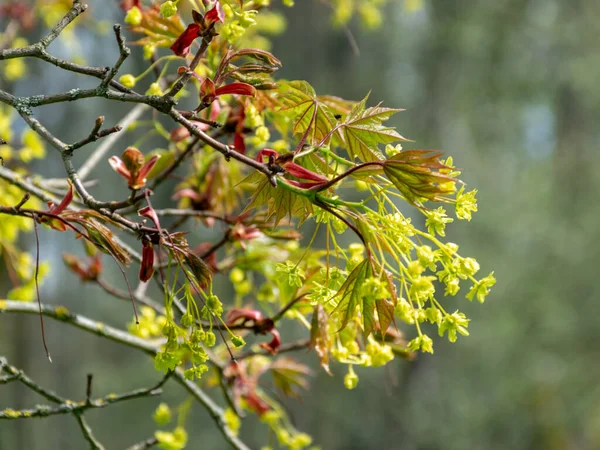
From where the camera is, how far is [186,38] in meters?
0.76

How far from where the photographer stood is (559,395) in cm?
662

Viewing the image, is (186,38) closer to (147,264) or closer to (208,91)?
(208,91)

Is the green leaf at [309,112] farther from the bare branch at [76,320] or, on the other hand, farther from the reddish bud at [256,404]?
the reddish bud at [256,404]

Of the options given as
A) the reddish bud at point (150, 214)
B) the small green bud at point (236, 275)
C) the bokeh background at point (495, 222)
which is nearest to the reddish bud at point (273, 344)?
the small green bud at point (236, 275)

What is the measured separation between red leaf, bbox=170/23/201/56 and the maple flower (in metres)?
0.16

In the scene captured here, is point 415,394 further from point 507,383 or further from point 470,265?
point 470,265

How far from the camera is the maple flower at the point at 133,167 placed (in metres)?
0.84

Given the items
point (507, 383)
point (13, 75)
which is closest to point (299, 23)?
point (13, 75)

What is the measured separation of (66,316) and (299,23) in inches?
191

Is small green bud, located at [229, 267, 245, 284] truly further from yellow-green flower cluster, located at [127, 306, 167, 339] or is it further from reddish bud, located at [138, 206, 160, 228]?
reddish bud, located at [138, 206, 160, 228]

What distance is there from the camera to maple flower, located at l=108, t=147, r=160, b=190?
2.77 feet

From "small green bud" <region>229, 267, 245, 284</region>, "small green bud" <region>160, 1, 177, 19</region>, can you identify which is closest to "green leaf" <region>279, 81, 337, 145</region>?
"small green bud" <region>160, 1, 177, 19</region>

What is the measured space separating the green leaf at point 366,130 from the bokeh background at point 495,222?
5.34 m

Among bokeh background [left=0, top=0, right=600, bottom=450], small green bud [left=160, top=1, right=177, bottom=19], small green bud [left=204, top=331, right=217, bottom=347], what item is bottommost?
small green bud [left=204, top=331, right=217, bottom=347]
